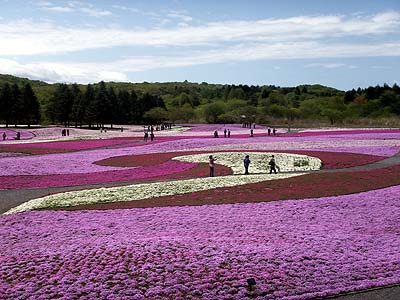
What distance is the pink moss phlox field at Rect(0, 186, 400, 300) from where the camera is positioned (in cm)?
1398

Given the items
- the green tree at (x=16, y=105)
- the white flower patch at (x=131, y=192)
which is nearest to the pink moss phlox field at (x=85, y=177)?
the white flower patch at (x=131, y=192)

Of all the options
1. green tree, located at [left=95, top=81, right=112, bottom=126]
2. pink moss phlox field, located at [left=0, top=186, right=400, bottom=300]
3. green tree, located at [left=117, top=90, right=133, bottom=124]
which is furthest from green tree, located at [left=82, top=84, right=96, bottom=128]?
pink moss phlox field, located at [left=0, top=186, right=400, bottom=300]

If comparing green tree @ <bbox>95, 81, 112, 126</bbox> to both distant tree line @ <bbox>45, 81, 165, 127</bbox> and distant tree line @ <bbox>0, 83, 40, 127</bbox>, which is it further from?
distant tree line @ <bbox>0, 83, 40, 127</bbox>

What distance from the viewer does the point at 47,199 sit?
98.2 ft

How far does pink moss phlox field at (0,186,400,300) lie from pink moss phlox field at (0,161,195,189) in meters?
13.6

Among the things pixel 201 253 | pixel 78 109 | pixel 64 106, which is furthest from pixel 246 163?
pixel 64 106

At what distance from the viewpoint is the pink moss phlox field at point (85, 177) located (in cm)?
3803

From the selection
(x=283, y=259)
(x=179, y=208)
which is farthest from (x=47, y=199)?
(x=283, y=259)

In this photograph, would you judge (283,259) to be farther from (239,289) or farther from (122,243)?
(122,243)

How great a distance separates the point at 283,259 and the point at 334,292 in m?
2.39

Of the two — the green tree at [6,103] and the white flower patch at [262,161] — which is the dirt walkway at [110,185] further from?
the green tree at [6,103]

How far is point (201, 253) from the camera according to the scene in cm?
1644

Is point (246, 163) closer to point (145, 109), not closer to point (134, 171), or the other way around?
point (134, 171)

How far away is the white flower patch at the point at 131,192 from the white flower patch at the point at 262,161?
6.53 m
